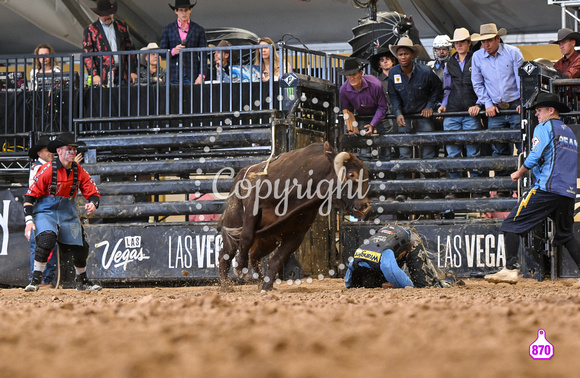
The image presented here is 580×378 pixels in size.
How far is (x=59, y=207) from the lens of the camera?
901 centimetres

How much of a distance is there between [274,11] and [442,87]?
26.3ft

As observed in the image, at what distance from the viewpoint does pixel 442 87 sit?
1009 centimetres

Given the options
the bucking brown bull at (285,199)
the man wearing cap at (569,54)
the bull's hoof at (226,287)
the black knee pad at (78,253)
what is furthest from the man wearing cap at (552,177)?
the black knee pad at (78,253)

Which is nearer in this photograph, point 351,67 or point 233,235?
point 233,235

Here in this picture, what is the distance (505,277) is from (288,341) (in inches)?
251

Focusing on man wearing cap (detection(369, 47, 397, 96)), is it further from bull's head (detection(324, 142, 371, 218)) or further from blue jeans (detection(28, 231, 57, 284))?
blue jeans (detection(28, 231, 57, 284))

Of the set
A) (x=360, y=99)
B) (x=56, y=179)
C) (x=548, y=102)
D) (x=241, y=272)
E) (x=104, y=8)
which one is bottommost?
(x=241, y=272)

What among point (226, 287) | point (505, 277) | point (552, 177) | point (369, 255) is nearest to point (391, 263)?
point (369, 255)

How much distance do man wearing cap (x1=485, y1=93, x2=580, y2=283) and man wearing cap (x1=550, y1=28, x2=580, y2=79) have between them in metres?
1.65

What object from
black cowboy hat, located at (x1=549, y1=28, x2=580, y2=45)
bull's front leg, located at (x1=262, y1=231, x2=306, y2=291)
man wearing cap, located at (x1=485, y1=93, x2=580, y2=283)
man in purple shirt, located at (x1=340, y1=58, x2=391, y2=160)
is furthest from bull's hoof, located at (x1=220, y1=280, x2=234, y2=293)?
black cowboy hat, located at (x1=549, y1=28, x2=580, y2=45)

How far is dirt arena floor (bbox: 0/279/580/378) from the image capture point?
2256 millimetres

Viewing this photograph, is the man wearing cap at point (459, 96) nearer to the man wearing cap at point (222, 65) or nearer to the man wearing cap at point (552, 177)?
the man wearing cap at point (552, 177)

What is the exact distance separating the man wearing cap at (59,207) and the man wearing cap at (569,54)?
6.55m

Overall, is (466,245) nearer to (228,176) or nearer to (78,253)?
(228,176)
